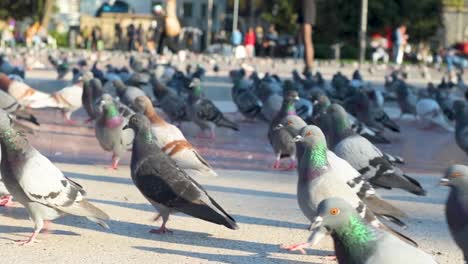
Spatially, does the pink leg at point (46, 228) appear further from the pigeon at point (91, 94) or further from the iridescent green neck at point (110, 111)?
the pigeon at point (91, 94)

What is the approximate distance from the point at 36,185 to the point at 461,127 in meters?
5.85

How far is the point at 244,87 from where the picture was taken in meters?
15.9

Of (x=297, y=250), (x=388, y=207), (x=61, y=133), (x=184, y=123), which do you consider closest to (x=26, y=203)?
(x=297, y=250)

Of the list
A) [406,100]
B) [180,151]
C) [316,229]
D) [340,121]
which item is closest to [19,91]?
[180,151]

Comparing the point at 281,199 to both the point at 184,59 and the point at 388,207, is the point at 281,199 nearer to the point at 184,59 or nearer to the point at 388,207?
the point at 388,207

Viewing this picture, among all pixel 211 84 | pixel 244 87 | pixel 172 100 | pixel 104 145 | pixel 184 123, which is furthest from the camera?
pixel 211 84

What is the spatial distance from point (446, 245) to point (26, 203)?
7.98 ft

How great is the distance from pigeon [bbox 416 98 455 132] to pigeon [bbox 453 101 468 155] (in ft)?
8.77

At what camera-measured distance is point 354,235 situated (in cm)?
431

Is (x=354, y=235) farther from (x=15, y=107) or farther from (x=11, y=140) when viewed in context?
(x=15, y=107)

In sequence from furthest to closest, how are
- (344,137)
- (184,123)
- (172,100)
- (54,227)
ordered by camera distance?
(184,123) < (172,100) < (344,137) < (54,227)

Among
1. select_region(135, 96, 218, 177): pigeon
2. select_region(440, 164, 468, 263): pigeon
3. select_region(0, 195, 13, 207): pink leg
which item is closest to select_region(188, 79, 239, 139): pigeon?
select_region(135, 96, 218, 177): pigeon

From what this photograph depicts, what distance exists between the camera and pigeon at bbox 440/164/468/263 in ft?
17.2

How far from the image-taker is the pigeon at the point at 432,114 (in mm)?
14461
